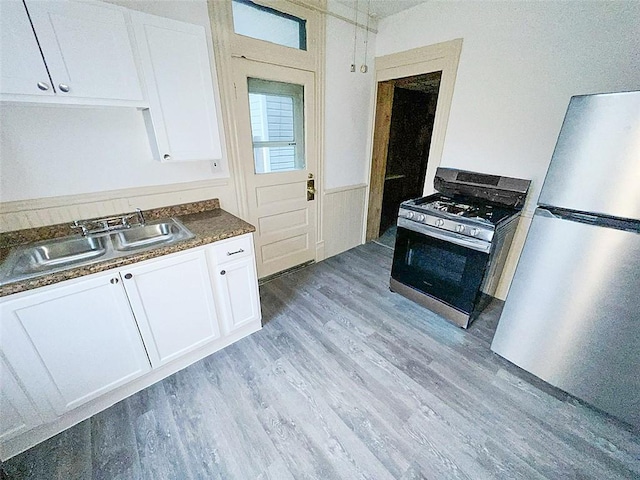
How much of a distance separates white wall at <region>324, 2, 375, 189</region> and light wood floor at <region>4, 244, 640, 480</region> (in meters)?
1.86

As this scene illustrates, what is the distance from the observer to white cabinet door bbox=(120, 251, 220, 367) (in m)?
1.41

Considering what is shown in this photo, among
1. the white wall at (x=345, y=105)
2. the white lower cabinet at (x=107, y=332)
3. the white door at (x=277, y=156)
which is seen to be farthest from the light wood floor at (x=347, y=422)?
the white wall at (x=345, y=105)

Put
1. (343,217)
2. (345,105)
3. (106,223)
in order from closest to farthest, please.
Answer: (106,223) → (345,105) → (343,217)

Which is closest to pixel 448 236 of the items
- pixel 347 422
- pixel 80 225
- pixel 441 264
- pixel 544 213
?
pixel 441 264

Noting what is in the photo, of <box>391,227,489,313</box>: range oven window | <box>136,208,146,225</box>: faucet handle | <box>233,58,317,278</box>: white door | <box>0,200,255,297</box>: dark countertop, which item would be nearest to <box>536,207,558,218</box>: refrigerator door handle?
<box>391,227,489,313</box>: range oven window

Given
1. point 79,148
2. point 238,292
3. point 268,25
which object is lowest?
point 238,292

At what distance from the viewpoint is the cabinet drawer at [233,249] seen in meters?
1.64

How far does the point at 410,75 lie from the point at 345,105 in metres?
0.68

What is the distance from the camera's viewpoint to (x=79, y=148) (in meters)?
1.57

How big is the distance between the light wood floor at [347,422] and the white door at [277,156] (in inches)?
40.0

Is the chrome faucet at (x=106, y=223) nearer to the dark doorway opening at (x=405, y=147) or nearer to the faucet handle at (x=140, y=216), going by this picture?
the faucet handle at (x=140, y=216)

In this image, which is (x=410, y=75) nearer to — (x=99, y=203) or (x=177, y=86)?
(x=177, y=86)

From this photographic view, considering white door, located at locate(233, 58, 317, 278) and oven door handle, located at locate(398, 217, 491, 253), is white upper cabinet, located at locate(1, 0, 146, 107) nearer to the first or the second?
white door, located at locate(233, 58, 317, 278)

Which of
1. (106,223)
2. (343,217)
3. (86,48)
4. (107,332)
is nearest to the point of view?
(86,48)
